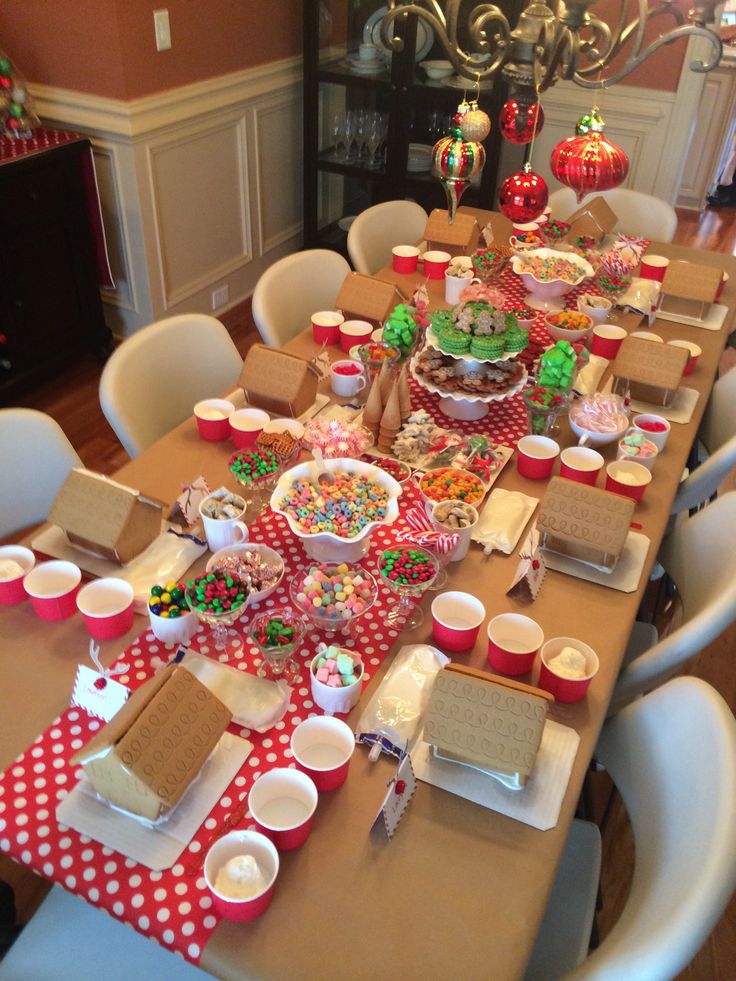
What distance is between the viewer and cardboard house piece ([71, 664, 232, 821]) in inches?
38.4

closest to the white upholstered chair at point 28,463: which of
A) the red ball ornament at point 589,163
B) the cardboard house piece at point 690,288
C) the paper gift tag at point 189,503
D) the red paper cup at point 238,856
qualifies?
the paper gift tag at point 189,503

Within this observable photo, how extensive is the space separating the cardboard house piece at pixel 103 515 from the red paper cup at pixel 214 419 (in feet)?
1.07

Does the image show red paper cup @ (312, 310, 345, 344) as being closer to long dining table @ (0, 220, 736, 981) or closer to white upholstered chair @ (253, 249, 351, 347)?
white upholstered chair @ (253, 249, 351, 347)

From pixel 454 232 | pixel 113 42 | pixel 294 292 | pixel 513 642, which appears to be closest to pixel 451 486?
pixel 513 642

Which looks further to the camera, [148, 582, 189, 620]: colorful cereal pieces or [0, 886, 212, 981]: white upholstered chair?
[148, 582, 189, 620]: colorful cereal pieces

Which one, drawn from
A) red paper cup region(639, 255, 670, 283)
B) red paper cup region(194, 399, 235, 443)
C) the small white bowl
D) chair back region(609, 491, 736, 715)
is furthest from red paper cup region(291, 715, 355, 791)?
the small white bowl

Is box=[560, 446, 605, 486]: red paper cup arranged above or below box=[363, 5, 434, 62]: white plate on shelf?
below

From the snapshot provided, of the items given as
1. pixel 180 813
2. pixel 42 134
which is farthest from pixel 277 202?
pixel 180 813

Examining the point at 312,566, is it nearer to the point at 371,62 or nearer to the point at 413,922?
the point at 413,922

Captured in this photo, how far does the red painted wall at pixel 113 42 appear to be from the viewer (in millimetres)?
2832

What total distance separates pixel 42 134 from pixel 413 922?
305 centimetres

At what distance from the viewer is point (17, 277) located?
113 inches

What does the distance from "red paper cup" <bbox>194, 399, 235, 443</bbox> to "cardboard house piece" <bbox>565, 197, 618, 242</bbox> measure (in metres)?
1.51

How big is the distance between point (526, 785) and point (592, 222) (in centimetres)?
214
